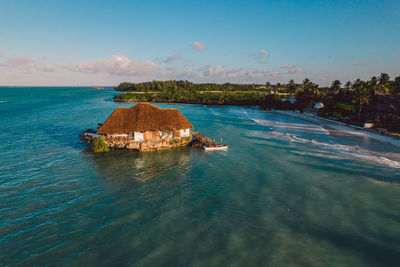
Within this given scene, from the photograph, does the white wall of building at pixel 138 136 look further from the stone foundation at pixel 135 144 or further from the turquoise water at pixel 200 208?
the turquoise water at pixel 200 208

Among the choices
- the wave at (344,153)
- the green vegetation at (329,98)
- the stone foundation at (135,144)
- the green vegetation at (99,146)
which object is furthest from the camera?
the green vegetation at (329,98)

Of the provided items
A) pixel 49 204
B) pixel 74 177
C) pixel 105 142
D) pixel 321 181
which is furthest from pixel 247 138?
pixel 49 204

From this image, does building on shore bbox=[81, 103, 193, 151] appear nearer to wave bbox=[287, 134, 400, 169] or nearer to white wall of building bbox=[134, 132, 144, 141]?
white wall of building bbox=[134, 132, 144, 141]

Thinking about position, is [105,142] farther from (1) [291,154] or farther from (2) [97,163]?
(1) [291,154]

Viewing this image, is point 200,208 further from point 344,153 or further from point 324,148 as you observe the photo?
point 324,148

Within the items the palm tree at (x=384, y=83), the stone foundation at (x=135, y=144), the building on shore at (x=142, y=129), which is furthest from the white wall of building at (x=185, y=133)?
the palm tree at (x=384, y=83)

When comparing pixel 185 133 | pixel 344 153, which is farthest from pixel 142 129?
pixel 344 153
